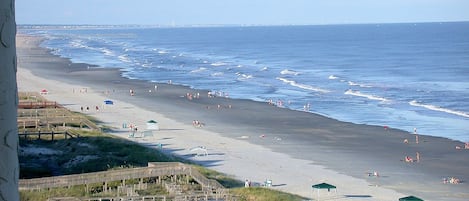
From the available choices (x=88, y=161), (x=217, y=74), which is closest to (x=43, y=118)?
(x=88, y=161)

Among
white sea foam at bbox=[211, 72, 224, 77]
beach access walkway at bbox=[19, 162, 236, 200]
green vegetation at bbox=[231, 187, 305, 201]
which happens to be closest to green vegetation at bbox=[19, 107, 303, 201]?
green vegetation at bbox=[231, 187, 305, 201]

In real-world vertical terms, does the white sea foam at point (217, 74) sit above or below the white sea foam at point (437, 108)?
above

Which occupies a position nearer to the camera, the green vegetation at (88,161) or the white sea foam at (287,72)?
the green vegetation at (88,161)

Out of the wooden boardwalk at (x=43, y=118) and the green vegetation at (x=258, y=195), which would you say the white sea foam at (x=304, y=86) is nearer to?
the wooden boardwalk at (x=43, y=118)

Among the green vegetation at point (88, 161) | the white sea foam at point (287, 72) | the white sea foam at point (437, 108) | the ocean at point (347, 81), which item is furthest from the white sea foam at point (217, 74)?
the green vegetation at point (88, 161)

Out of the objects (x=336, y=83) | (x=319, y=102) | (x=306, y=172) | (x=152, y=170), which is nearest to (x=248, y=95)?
(x=319, y=102)

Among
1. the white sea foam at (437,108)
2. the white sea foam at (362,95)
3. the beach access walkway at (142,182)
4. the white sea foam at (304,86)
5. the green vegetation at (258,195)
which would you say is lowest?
the green vegetation at (258,195)

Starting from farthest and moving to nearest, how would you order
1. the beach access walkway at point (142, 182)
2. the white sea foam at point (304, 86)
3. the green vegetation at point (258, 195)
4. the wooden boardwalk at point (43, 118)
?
the white sea foam at point (304, 86)
the wooden boardwalk at point (43, 118)
the green vegetation at point (258, 195)
the beach access walkway at point (142, 182)

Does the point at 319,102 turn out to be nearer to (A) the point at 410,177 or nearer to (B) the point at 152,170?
(A) the point at 410,177
